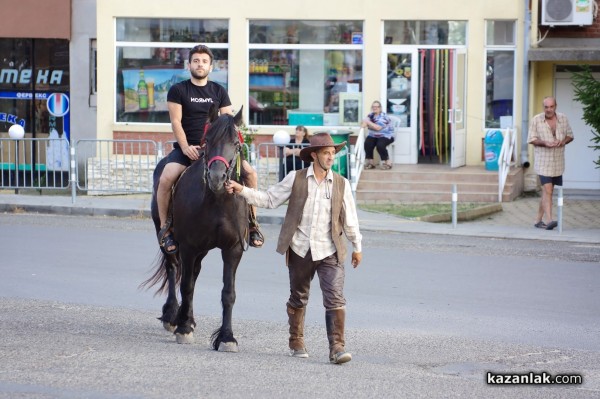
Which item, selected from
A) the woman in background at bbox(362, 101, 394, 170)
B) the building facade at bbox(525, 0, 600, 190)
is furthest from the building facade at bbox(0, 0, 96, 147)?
the building facade at bbox(525, 0, 600, 190)

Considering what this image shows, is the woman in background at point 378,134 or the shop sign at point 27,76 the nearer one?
the woman in background at point 378,134

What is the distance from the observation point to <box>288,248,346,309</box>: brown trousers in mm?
9078

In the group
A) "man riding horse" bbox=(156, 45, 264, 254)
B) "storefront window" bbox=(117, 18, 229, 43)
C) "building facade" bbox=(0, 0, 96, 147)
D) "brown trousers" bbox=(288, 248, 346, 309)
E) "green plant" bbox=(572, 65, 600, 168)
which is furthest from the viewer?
"building facade" bbox=(0, 0, 96, 147)

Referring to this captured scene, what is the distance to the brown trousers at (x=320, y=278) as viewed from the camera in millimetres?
9078

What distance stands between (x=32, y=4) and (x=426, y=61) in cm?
945

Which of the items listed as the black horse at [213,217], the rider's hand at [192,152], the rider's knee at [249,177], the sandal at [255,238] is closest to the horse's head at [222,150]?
the black horse at [213,217]

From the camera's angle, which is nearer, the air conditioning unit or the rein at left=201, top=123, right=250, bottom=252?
the rein at left=201, top=123, right=250, bottom=252

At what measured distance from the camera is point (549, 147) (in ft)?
63.3

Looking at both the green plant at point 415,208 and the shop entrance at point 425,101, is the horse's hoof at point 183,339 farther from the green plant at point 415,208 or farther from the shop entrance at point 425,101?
the shop entrance at point 425,101

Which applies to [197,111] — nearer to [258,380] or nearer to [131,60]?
[258,380]

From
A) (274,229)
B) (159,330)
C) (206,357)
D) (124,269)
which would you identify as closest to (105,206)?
(274,229)

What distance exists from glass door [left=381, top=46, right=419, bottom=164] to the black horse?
49.4ft

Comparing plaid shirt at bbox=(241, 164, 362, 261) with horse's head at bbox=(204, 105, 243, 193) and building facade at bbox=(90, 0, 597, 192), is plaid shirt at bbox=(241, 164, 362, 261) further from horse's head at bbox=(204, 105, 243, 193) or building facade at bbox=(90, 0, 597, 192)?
building facade at bbox=(90, 0, 597, 192)

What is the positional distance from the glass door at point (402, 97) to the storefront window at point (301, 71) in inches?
26.8
